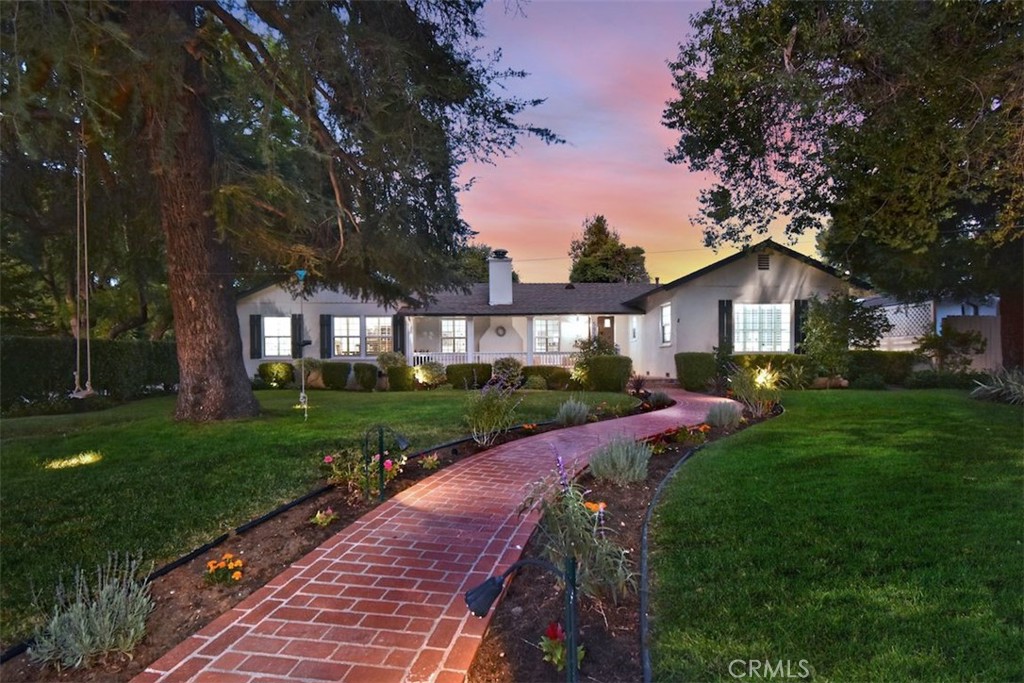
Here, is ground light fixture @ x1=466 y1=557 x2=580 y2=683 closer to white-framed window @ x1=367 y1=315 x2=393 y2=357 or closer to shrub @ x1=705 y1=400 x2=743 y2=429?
shrub @ x1=705 y1=400 x2=743 y2=429

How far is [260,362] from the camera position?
20.2 m

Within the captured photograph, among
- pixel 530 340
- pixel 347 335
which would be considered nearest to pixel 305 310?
pixel 347 335

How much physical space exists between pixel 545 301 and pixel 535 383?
5026 millimetres

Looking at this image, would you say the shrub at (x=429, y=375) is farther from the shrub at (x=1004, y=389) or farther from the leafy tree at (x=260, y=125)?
the shrub at (x=1004, y=389)

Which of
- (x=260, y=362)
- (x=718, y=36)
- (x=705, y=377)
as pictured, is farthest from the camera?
(x=260, y=362)

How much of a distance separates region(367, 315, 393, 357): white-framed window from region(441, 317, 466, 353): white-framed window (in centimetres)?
228

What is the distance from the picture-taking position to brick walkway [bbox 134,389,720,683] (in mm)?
2766

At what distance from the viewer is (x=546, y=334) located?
2244cm

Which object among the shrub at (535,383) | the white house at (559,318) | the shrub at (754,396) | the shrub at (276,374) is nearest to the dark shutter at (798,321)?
the white house at (559,318)

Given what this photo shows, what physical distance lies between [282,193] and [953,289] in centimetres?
1656

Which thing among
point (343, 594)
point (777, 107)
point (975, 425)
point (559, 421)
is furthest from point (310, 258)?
point (975, 425)

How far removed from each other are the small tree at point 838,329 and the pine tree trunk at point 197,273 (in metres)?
14.3

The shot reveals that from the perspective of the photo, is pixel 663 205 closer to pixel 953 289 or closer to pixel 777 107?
pixel 777 107

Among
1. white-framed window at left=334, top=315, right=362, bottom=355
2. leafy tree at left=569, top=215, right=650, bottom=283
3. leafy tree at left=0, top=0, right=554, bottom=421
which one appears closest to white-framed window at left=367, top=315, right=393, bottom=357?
white-framed window at left=334, top=315, right=362, bottom=355
